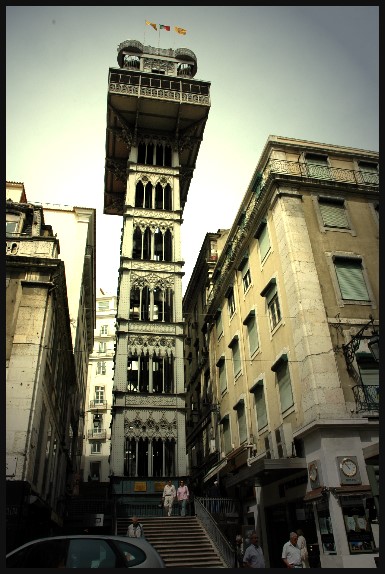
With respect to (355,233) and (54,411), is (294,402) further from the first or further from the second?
(54,411)

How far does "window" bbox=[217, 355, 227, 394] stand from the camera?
27.3 m

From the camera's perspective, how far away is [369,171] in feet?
75.5

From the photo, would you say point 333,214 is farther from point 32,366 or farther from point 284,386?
point 32,366

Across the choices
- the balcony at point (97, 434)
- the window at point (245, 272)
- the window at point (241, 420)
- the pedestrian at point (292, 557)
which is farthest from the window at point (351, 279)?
the balcony at point (97, 434)

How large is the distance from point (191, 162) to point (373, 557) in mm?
35925

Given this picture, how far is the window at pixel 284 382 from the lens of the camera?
17766mm

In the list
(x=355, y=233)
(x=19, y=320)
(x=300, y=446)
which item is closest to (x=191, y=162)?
(x=355, y=233)

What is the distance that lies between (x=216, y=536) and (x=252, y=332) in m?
9.48

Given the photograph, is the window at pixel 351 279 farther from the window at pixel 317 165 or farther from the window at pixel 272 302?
the window at pixel 317 165

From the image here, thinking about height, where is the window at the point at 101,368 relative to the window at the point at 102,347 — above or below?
below

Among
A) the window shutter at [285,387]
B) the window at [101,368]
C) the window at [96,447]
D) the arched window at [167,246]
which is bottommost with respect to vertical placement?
the window shutter at [285,387]

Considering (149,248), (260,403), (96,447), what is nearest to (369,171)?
(260,403)

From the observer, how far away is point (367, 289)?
60.7 ft

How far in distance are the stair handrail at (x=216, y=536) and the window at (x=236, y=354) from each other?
703 cm
